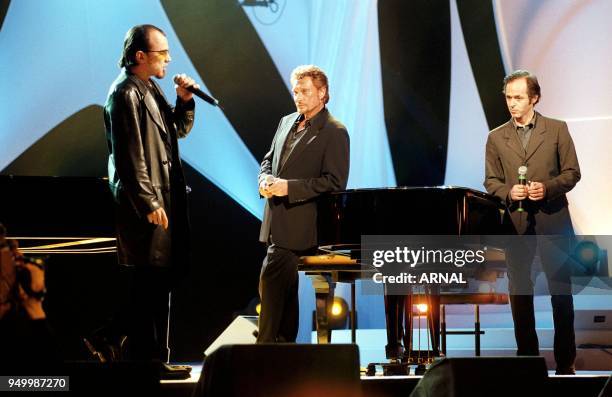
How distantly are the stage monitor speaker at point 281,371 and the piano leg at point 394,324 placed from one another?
2.48 meters

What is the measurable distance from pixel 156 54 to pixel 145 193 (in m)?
0.64

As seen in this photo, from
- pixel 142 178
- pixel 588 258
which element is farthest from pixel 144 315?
pixel 588 258

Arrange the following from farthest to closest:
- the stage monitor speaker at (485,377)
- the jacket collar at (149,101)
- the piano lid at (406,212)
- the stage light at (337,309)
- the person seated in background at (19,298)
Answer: the stage light at (337,309) → the piano lid at (406,212) → the jacket collar at (149,101) → the stage monitor speaker at (485,377) → the person seated in background at (19,298)

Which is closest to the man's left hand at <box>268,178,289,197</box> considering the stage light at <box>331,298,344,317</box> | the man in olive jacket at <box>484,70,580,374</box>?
the man in olive jacket at <box>484,70,580,374</box>

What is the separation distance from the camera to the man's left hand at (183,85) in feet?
12.0

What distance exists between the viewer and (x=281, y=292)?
3977mm

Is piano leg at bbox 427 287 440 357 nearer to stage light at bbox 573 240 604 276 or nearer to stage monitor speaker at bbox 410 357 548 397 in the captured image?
stage light at bbox 573 240 604 276

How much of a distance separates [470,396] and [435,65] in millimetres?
4318

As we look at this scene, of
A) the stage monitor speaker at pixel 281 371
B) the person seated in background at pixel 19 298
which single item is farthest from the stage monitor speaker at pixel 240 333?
the person seated in background at pixel 19 298

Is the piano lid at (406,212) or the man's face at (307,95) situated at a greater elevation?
the man's face at (307,95)

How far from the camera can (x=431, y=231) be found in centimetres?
383

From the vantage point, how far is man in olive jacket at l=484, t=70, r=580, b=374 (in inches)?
157

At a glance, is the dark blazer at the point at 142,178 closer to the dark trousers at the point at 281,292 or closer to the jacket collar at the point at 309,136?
the dark trousers at the point at 281,292

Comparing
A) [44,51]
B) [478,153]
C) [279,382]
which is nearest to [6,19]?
[44,51]
